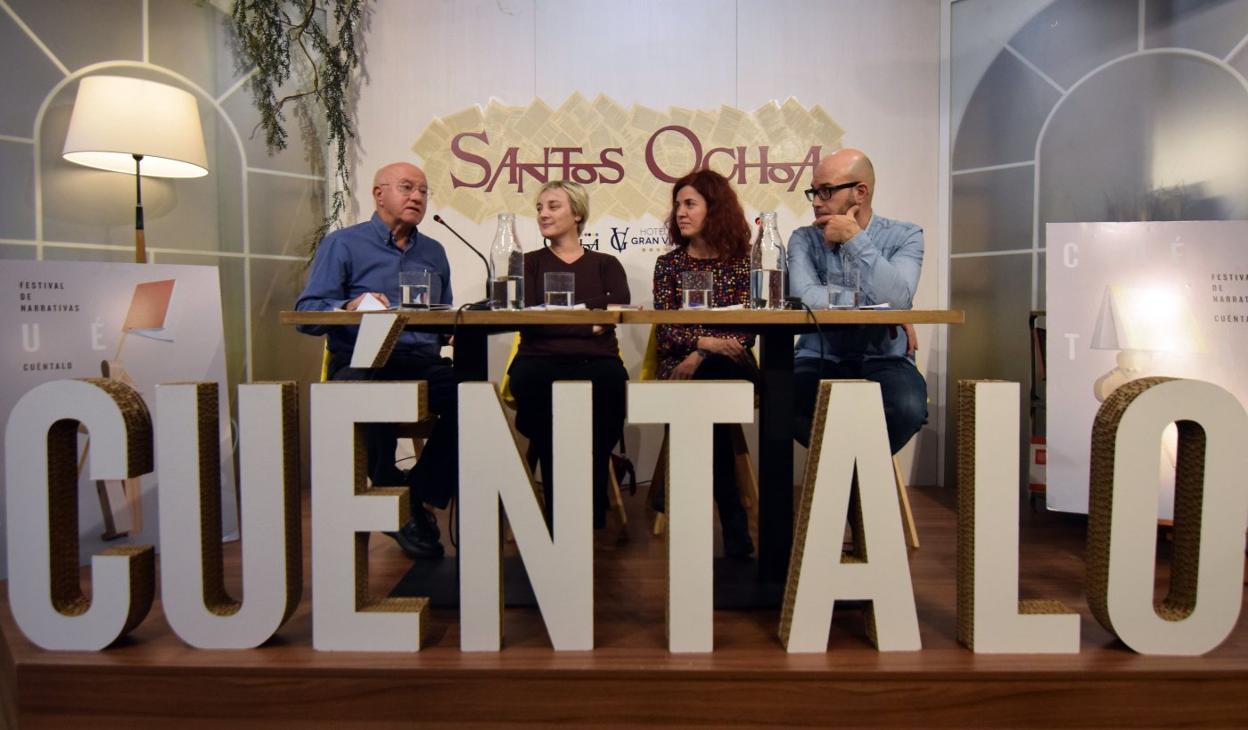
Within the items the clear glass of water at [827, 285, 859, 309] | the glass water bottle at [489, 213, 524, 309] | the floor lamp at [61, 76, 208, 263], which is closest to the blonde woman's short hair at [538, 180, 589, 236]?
the glass water bottle at [489, 213, 524, 309]

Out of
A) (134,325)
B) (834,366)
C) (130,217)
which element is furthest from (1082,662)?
(130,217)

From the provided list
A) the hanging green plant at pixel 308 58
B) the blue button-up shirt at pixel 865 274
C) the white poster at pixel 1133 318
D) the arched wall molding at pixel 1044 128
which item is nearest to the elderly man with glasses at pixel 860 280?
the blue button-up shirt at pixel 865 274

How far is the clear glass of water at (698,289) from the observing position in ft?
5.57

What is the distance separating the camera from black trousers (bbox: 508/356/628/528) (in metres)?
2.25

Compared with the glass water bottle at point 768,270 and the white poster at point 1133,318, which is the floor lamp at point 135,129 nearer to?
the glass water bottle at point 768,270

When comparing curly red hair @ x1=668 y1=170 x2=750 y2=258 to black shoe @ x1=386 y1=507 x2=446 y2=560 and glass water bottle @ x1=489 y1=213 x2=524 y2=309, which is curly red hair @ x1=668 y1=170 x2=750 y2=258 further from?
black shoe @ x1=386 y1=507 x2=446 y2=560

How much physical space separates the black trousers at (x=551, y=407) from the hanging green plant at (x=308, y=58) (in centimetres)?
151

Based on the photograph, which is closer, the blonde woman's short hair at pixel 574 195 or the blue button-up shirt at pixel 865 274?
the blue button-up shirt at pixel 865 274

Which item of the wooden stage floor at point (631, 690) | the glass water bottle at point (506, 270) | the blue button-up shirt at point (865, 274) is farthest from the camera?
the blue button-up shirt at point (865, 274)

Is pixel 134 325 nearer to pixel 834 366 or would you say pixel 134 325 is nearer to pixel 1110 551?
pixel 834 366

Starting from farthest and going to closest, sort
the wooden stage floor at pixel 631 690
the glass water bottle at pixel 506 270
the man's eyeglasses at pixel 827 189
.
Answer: the man's eyeglasses at pixel 827 189 → the glass water bottle at pixel 506 270 → the wooden stage floor at pixel 631 690

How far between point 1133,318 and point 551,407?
1891 mm

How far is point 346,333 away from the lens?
2314 mm

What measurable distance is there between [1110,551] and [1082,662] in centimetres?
23
